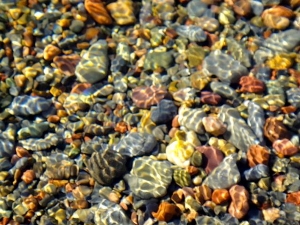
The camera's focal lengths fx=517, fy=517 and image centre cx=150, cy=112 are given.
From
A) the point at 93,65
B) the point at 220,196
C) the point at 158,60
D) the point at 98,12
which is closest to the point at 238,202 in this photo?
the point at 220,196

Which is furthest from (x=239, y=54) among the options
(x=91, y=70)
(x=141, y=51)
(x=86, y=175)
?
(x=86, y=175)

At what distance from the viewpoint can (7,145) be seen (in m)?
4.89

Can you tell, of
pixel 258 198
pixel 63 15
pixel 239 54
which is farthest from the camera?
pixel 63 15

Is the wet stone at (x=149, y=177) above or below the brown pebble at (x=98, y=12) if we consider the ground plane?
below

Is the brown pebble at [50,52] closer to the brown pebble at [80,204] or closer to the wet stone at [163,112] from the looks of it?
the wet stone at [163,112]

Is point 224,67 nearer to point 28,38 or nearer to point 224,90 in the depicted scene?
point 224,90

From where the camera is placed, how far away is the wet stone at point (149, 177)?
4.42 metres

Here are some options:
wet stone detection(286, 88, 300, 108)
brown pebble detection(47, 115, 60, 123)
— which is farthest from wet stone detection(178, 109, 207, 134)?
brown pebble detection(47, 115, 60, 123)

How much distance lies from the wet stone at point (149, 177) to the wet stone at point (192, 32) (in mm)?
1502

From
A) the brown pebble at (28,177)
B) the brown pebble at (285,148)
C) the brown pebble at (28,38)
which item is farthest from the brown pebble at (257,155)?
the brown pebble at (28,38)

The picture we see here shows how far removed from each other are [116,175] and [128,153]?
244mm

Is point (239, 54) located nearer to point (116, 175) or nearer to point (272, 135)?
point (272, 135)

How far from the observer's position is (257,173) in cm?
441

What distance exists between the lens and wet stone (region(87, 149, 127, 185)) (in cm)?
452
